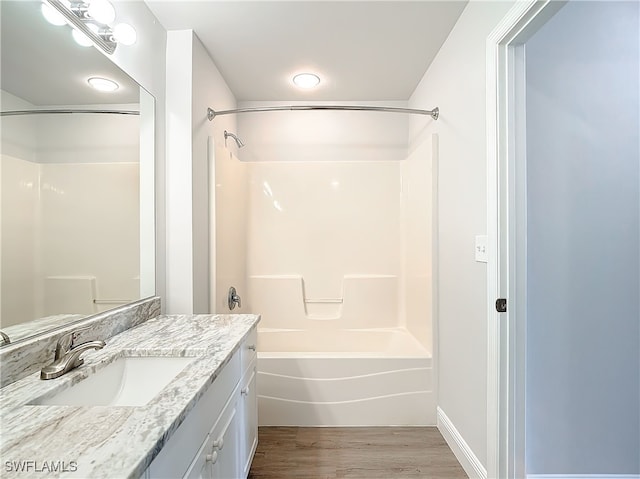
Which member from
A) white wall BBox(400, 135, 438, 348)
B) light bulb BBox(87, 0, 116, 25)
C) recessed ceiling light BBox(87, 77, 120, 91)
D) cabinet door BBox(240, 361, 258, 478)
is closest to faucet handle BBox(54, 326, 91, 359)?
cabinet door BBox(240, 361, 258, 478)

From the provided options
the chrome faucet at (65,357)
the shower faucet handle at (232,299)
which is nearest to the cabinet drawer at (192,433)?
the chrome faucet at (65,357)

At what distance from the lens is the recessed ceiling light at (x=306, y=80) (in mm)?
2565

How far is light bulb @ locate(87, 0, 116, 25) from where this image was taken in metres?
1.33

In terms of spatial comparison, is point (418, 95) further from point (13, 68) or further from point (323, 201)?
point (13, 68)

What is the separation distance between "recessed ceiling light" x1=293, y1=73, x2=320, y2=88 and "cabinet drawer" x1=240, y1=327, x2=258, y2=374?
6.24 feet

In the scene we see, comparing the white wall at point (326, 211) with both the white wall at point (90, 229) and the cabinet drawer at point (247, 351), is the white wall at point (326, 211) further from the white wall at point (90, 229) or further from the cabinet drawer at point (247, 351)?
the white wall at point (90, 229)

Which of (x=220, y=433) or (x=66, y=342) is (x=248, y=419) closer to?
(x=220, y=433)

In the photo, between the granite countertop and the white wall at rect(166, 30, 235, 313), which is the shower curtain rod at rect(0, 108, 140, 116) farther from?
the granite countertop

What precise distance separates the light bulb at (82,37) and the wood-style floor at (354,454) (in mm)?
2150

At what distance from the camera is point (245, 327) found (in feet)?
5.08

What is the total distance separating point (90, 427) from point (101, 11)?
5.02 ft

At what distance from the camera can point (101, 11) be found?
1373 mm

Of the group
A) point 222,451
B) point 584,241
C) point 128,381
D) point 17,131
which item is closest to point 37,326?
point 128,381

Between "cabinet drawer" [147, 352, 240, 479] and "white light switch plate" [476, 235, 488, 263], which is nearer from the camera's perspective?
"cabinet drawer" [147, 352, 240, 479]
